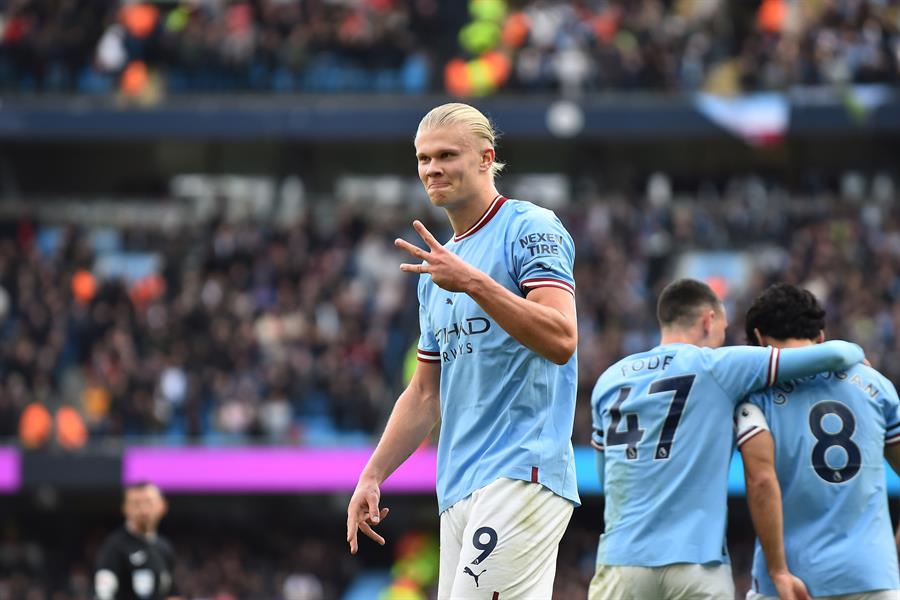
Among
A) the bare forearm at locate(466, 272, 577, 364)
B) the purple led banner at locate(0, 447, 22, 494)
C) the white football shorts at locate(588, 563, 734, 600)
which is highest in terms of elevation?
the bare forearm at locate(466, 272, 577, 364)

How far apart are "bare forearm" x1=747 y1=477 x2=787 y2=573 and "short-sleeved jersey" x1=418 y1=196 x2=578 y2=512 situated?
1075 millimetres

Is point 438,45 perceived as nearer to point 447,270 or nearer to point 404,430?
point 404,430

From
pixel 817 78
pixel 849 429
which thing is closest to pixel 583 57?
pixel 817 78

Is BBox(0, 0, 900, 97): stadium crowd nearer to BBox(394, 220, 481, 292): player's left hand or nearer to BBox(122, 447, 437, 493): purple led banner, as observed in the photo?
BBox(122, 447, 437, 493): purple led banner

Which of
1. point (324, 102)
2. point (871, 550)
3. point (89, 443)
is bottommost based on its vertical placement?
point (89, 443)

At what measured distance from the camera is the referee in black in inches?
369

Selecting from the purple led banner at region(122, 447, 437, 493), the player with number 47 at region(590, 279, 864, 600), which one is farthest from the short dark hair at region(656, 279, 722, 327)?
the purple led banner at region(122, 447, 437, 493)

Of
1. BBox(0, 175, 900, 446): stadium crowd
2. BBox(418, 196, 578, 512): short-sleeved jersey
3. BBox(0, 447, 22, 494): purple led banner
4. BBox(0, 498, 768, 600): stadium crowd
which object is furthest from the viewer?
BBox(0, 447, 22, 494): purple led banner

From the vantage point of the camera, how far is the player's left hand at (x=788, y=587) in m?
5.50

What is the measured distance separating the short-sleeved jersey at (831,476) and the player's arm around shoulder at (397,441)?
132 centimetres

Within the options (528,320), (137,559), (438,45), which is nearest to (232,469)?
(438,45)

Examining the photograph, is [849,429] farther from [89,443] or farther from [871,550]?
[89,443]

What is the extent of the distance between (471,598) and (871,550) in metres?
1.87

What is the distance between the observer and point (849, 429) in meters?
5.67
